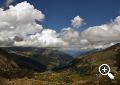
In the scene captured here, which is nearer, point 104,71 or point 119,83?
point 104,71

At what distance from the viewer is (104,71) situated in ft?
88.7

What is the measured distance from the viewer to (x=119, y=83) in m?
98.4

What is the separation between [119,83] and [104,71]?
73.8 m
